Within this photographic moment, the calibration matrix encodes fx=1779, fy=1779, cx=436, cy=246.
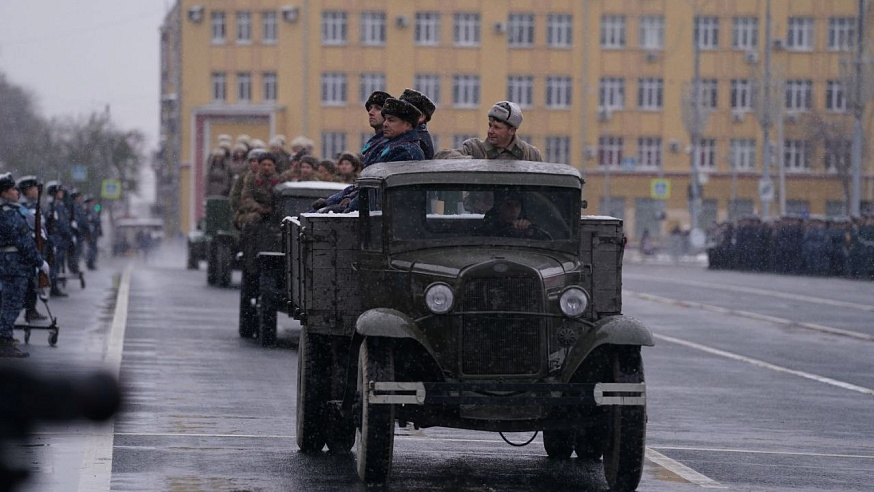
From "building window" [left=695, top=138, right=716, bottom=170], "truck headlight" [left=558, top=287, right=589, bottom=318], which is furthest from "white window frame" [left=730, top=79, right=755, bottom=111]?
"truck headlight" [left=558, top=287, right=589, bottom=318]

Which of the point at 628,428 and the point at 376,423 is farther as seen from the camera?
the point at 628,428

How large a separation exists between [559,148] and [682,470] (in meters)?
87.2

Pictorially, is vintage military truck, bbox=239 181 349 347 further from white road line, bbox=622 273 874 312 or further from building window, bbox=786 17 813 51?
building window, bbox=786 17 813 51

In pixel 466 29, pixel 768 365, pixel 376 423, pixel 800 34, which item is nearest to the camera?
pixel 376 423

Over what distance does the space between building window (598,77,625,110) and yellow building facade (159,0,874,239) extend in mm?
79

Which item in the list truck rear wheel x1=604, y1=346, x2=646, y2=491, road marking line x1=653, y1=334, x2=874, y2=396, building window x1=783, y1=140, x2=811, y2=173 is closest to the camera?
truck rear wheel x1=604, y1=346, x2=646, y2=491

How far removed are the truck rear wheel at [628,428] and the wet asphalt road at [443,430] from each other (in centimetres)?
31

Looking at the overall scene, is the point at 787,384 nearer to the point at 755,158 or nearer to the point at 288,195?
the point at 288,195

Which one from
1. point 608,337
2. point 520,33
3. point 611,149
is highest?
point 520,33

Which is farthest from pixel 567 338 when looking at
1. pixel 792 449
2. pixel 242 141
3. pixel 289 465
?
pixel 242 141

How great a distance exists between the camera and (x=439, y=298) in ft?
27.0

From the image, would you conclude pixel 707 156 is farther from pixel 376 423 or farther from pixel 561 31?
pixel 376 423

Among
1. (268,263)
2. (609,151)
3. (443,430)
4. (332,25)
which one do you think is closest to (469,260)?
(443,430)

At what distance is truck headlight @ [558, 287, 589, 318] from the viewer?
330 inches
